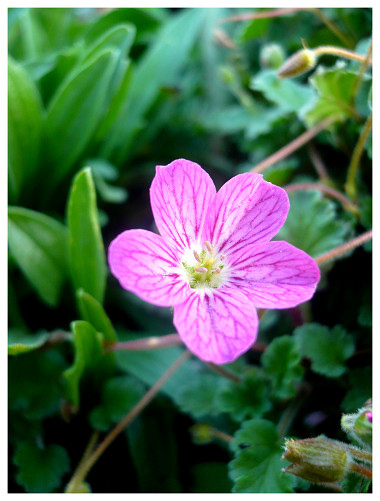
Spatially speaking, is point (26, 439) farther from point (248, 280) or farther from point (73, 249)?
point (248, 280)

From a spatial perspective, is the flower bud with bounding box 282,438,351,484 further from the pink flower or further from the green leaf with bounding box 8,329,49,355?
the green leaf with bounding box 8,329,49,355

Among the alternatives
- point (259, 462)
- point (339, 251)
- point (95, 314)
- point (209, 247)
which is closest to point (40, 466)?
point (95, 314)

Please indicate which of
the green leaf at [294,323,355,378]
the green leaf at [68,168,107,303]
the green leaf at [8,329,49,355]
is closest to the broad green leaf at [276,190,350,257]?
the green leaf at [294,323,355,378]

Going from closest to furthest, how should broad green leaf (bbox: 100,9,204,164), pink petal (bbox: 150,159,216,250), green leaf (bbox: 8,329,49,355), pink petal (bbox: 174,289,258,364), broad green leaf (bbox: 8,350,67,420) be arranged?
pink petal (bbox: 174,289,258,364) < pink petal (bbox: 150,159,216,250) < green leaf (bbox: 8,329,49,355) < broad green leaf (bbox: 8,350,67,420) < broad green leaf (bbox: 100,9,204,164)

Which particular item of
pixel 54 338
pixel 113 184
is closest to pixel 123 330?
pixel 54 338

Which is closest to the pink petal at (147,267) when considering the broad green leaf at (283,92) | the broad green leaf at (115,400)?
the broad green leaf at (115,400)

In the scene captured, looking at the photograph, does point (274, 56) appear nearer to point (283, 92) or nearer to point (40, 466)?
point (283, 92)
